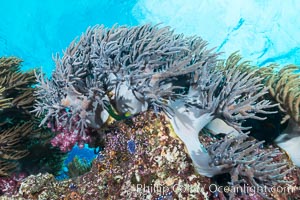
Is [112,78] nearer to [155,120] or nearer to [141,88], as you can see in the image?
[141,88]

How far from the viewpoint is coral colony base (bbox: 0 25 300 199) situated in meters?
2.98

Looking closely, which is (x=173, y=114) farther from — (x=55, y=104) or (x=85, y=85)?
(x=55, y=104)

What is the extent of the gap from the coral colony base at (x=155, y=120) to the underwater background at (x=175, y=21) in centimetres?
2469

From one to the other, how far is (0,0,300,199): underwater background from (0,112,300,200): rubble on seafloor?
25162 millimetres

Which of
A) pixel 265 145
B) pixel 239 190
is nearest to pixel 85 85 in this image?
pixel 239 190

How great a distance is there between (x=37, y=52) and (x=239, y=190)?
109 feet

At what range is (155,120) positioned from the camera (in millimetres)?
3299

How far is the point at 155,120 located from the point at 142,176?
68 cm

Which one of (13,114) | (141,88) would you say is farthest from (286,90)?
(13,114)

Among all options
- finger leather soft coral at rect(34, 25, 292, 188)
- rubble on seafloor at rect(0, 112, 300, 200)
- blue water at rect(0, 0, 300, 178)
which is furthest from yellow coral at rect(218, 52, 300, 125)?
blue water at rect(0, 0, 300, 178)

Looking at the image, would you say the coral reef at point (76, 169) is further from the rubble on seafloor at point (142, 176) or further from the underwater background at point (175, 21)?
the underwater background at point (175, 21)

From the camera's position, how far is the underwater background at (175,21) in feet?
91.9

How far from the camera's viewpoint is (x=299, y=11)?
2841cm

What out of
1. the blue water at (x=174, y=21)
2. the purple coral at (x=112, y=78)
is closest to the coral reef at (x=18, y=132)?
the purple coral at (x=112, y=78)
